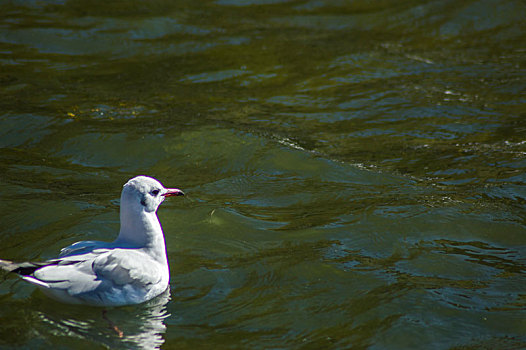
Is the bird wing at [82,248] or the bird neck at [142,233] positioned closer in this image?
the bird wing at [82,248]

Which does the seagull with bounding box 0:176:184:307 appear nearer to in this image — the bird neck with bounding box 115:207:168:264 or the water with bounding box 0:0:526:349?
the bird neck with bounding box 115:207:168:264

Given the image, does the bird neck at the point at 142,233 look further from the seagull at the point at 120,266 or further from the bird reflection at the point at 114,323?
the bird reflection at the point at 114,323

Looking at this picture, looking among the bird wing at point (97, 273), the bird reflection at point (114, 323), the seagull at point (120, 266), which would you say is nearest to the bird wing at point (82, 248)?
the seagull at point (120, 266)

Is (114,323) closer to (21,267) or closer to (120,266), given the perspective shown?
(120,266)

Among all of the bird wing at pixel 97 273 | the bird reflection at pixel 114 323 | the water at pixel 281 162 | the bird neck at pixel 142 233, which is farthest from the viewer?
the bird neck at pixel 142 233

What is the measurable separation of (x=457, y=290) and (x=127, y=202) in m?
2.86

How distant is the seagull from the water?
0.60ft

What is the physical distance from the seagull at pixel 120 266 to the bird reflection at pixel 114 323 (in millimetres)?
92

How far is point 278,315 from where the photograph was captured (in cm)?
510

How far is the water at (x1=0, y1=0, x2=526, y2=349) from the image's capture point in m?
5.09

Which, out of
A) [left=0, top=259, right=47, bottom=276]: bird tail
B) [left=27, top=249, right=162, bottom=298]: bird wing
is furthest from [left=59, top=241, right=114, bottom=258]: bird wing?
[left=0, top=259, right=47, bottom=276]: bird tail

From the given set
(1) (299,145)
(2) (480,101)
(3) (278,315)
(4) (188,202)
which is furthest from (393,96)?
(3) (278,315)

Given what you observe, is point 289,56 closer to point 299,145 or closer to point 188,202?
point 299,145

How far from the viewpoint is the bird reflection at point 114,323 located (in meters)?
4.73
